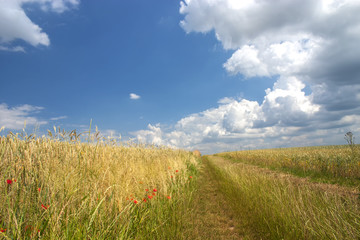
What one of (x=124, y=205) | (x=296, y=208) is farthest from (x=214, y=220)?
(x=124, y=205)

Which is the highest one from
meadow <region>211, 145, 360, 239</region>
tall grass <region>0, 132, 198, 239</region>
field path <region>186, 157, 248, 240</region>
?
tall grass <region>0, 132, 198, 239</region>

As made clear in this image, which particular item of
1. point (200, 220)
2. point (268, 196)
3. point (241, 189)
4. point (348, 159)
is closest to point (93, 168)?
point (200, 220)

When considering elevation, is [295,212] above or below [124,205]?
below

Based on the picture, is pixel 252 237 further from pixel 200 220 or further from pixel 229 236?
pixel 200 220

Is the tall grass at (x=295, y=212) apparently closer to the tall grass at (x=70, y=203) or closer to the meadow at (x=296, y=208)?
the meadow at (x=296, y=208)

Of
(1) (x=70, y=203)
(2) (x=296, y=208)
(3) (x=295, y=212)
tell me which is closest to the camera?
(1) (x=70, y=203)

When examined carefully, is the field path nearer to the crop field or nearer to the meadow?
the crop field

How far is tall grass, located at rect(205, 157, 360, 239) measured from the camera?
8.78 ft

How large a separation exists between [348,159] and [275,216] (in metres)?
10.6

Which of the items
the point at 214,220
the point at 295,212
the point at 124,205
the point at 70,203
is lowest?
the point at 214,220

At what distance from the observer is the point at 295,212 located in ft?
11.1

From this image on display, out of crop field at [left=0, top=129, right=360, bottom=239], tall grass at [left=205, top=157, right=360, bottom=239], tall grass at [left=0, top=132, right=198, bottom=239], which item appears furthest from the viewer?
tall grass at [left=205, top=157, right=360, bottom=239]

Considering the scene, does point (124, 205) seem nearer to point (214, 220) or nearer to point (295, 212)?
point (214, 220)

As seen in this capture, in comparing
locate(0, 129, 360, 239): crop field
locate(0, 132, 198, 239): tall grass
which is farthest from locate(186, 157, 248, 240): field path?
locate(0, 132, 198, 239): tall grass
